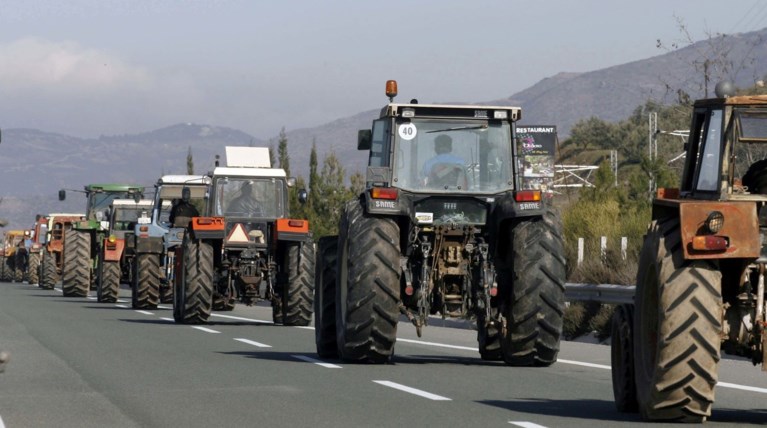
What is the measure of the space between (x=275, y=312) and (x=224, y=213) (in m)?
2.01

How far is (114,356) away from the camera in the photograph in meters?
19.2

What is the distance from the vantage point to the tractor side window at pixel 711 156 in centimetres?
1189

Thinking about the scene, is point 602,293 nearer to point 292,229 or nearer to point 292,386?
point 292,229

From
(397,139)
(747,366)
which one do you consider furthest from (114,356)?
(747,366)

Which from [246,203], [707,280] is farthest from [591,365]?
[246,203]

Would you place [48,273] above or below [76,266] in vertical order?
below

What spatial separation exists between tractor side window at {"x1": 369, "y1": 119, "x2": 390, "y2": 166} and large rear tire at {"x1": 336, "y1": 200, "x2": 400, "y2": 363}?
114cm

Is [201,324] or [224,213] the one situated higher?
[224,213]

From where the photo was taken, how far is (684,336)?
10.8 meters

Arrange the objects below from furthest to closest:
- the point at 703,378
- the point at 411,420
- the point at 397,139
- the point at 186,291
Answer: the point at 186,291
the point at 397,139
the point at 411,420
the point at 703,378

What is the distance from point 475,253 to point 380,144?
1700mm

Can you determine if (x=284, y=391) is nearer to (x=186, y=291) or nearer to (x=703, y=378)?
(x=703, y=378)

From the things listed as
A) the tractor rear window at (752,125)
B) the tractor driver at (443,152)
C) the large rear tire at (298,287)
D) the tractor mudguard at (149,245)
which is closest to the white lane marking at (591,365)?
the tractor driver at (443,152)

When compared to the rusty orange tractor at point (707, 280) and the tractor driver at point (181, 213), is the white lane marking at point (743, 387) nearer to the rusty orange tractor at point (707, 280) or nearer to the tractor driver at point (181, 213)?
the rusty orange tractor at point (707, 280)
